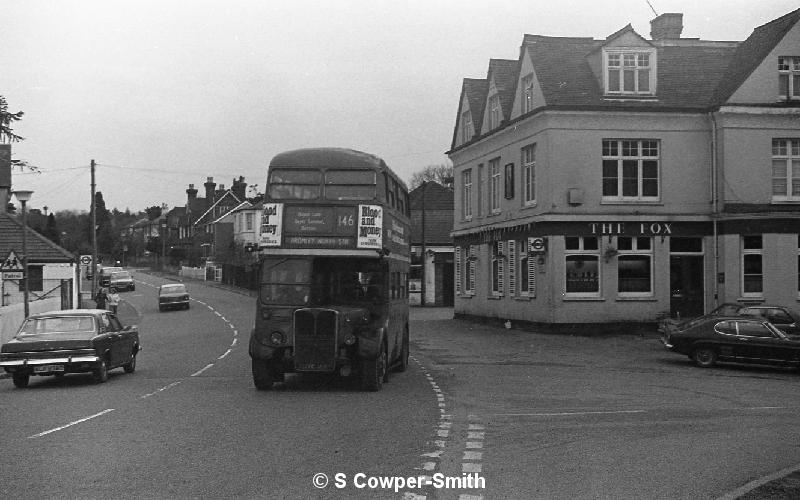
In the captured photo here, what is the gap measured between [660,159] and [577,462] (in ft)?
83.8

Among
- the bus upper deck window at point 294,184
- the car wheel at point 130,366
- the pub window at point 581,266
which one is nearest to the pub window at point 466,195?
the pub window at point 581,266

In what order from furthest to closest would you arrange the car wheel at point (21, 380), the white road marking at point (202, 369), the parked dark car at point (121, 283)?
1. the parked dark car at point (121, 283)
2. the white road marking at point (202, 369)
3. the car wheel at point (21, 380)

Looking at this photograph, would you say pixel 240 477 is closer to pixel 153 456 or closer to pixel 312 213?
pixel 153 456

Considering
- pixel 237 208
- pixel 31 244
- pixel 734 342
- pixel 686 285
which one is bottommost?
pixel 734 342

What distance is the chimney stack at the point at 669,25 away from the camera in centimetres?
4062

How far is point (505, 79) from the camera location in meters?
40.1

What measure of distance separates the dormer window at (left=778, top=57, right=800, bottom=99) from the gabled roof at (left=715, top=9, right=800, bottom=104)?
858 mm

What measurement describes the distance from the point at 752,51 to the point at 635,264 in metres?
9.44

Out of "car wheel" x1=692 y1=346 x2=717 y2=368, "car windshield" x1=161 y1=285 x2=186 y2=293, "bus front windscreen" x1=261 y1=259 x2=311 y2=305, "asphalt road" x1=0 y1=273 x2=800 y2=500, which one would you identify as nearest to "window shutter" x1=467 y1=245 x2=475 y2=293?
"asphalt road" x1=0 y1=273 x2=800 y2=500

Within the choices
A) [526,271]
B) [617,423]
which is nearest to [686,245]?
[526,271]

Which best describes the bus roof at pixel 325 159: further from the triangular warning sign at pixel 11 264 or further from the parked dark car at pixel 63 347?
the triangular warning sign at pixel 11 264

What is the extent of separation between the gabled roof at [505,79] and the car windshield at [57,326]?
2289 cm

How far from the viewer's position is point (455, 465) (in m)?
9.39

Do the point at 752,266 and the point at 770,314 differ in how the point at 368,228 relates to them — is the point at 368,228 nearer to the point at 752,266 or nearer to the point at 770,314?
the point at 770,314
